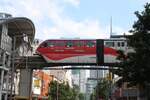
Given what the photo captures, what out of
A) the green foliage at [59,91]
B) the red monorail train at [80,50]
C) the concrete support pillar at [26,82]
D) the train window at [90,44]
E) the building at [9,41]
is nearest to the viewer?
the red monorail train at [80,50]

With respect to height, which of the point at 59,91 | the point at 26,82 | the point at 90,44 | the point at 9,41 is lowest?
the point at 59,91

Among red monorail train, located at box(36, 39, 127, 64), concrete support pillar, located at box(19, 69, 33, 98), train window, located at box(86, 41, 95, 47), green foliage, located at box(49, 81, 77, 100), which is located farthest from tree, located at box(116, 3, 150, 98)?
green foliage, located at box(49, 81, 77, 100)

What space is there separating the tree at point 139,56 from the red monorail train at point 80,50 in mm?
39535

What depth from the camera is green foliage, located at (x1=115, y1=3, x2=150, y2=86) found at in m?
28.1

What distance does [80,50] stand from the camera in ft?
234

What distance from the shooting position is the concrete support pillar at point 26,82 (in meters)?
74.8

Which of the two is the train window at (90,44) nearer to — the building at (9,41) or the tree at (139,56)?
the building at (9,41)

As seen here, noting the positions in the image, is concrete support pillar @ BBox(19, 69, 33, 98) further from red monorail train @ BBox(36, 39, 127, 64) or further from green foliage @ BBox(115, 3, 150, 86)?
green foliage @ BBox(115, 3, 150, 86)

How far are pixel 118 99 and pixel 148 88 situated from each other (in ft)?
243

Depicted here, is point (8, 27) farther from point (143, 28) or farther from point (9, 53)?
point (143, 28)

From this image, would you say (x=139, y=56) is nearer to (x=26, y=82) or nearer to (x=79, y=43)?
(x=79, y=43)

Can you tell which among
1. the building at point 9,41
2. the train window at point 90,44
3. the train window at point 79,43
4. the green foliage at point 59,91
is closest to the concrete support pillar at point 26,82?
the building at point 9,41

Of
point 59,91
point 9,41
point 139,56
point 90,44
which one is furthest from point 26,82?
point 139,56

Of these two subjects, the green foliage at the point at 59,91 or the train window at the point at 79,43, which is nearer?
the train window at the point at 79,43
